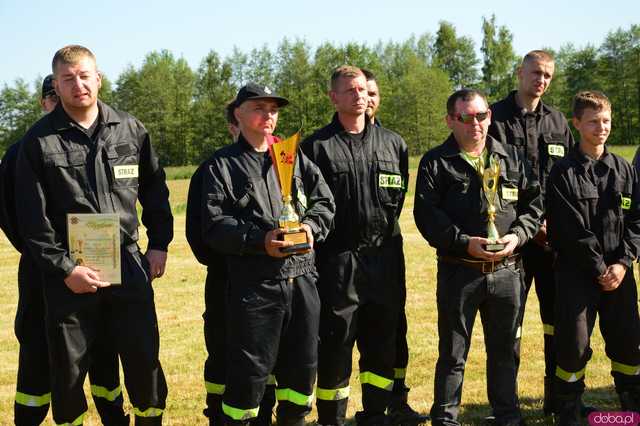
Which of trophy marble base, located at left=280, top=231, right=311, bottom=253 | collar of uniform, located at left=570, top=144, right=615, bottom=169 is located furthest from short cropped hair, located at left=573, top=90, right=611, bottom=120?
trophy marble base, located at left=280, top=231, right=311, bottom=253

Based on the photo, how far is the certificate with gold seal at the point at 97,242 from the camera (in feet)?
14.8

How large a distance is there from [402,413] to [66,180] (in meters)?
3.30

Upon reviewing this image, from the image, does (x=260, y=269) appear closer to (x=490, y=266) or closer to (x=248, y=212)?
(x=248, y=212)

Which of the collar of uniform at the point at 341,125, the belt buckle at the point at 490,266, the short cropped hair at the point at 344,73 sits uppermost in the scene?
the short cropped hair at the point at 344,73

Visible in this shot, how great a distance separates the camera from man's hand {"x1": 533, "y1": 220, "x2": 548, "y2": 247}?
579cm

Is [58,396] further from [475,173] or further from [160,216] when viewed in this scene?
[475,173]

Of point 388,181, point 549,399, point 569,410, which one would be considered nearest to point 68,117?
point 388,181

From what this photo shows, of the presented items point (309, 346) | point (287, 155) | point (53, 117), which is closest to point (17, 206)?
point (53, 117)

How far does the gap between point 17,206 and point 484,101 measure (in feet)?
10.6

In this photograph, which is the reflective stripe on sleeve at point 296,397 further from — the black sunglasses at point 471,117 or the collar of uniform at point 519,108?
the collar of uniform at point 519,108

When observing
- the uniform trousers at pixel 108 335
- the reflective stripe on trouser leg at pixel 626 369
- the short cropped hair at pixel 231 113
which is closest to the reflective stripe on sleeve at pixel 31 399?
the uniform trousers at pixel 108 335

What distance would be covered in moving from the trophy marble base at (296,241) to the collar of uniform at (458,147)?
1.32 metres

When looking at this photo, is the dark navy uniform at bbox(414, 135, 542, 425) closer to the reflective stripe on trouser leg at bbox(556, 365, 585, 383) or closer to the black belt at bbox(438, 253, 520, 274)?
the black belt at bbox(438, 253, 520, 274)

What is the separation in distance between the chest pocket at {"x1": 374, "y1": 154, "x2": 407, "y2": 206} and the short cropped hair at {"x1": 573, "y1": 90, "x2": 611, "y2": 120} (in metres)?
1.42
